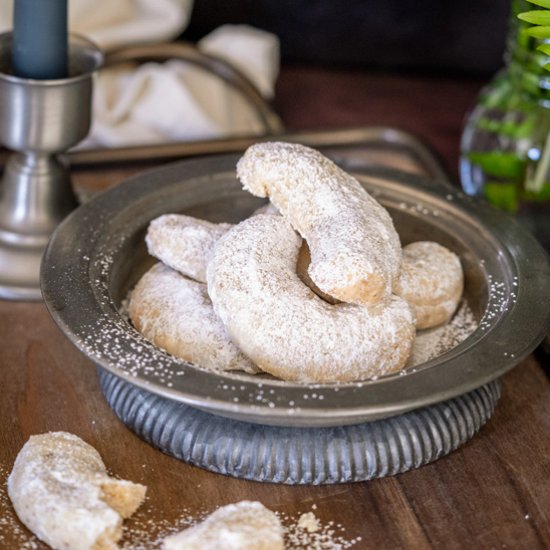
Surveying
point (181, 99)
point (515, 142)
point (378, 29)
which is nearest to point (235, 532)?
point (515, 142)

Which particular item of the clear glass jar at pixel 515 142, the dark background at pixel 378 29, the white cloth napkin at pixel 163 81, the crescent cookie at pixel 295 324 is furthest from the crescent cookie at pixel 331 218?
the dark background at pixel 378 29

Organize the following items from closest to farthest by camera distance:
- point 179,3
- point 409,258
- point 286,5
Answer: point 409,258 → point 179,3 → point 286,5

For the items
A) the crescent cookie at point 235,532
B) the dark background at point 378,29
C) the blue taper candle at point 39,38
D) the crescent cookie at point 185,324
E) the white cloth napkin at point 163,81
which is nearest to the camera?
the crescent cookie at point 235,532

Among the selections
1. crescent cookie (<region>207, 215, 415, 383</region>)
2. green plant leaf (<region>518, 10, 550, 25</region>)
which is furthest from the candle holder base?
green plant leaf (<region>518, 10, 550, 25</region>)

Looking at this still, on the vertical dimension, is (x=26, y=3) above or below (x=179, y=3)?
above

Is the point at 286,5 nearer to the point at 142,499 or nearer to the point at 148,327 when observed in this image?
the point at 148,327

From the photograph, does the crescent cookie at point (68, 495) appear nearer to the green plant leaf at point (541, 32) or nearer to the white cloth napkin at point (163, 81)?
the green plant leaf at point (541, 32)

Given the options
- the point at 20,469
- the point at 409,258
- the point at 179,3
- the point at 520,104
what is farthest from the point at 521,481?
the point at 179,3
